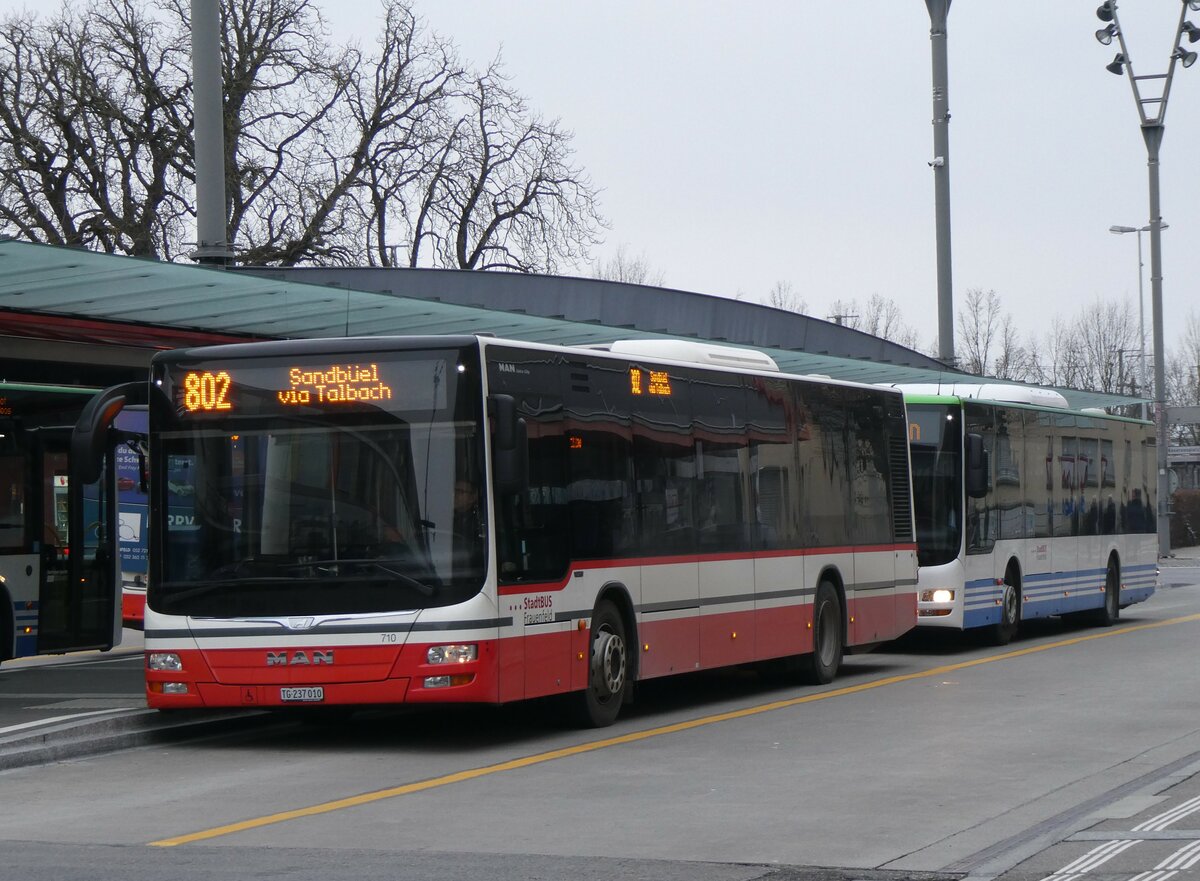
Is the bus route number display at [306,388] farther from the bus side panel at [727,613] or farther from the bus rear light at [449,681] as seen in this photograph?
the bus side panel at [727,613]

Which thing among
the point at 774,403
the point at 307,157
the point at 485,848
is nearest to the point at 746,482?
the point at 774,403

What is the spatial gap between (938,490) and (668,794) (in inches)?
468

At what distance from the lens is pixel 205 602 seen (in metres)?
12.7

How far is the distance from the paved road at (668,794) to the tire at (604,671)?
9.0 inches

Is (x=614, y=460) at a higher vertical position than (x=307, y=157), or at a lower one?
lower

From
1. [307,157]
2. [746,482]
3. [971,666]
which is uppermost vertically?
[307,157]

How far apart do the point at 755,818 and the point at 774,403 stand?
26.6 ft

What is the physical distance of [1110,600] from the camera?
2706cm

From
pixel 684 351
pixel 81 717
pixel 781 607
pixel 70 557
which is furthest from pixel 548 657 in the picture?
pixel 70 557

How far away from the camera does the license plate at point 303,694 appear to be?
12414 millimetres

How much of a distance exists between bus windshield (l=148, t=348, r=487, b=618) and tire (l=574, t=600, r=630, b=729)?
1791 millimetres

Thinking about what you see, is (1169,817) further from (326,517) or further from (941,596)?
(941,596)

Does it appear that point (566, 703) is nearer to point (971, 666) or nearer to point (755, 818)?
point (755, 818)

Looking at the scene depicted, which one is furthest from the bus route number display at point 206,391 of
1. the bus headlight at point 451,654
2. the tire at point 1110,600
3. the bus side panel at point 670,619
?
the tire at point 1110,600
